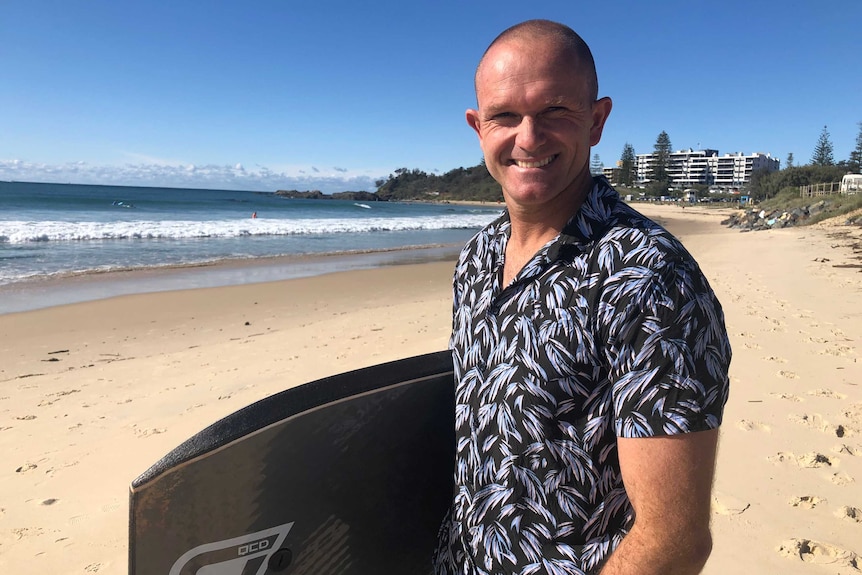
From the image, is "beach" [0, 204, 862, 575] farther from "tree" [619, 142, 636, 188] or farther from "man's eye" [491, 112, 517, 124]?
"tree" [619, 142, 636, 188]

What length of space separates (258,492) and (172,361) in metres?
4.68

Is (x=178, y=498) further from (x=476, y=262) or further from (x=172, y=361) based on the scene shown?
(x=172, y=361)

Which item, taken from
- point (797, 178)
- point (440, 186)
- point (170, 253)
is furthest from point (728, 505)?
point (440, 186)

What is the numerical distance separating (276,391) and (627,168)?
99614 millimetres

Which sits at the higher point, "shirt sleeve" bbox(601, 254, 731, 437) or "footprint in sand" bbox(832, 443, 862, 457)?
"shirt sleeve" bbox(601, 254, 731, 437)

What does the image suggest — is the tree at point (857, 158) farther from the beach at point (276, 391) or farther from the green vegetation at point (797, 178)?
the beach at point (276, 391)

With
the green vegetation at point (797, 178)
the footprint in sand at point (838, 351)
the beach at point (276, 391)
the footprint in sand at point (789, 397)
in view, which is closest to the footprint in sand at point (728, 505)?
the beach at point (276, 391)

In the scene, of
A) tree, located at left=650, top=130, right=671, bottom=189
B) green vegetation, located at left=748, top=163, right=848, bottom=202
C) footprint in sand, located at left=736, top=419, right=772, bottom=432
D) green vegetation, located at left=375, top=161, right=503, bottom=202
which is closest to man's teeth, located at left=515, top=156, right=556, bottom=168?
footprint in sand, located at left=736, top=419, right=772, bottom=432

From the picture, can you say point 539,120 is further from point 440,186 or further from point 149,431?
point 440,186

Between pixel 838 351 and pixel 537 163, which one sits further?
pixel 838 351

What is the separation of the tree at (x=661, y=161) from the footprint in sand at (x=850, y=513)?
88866mm

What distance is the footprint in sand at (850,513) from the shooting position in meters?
2.40

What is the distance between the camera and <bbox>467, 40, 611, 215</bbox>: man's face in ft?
3.67

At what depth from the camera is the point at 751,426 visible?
329cm
